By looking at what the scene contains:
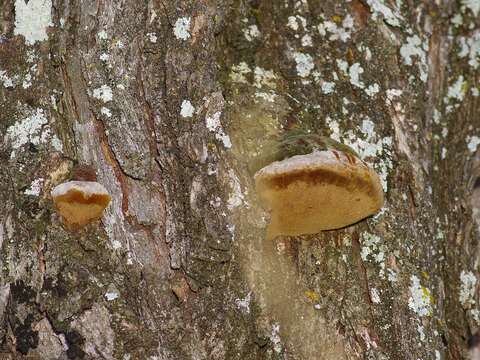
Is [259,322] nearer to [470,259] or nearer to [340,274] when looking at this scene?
[340,274]

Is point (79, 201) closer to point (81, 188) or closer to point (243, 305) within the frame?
point (81, 188)

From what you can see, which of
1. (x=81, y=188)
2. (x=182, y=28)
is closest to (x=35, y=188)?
(x=81, y=188)

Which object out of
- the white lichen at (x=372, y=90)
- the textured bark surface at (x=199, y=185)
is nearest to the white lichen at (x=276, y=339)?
the textured bark surface at (x=199, y=185)

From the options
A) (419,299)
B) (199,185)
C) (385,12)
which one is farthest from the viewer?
(385,12)

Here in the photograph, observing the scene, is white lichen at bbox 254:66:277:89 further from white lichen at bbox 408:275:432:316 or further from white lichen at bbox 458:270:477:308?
white lichen at bbox 458:270:477:308

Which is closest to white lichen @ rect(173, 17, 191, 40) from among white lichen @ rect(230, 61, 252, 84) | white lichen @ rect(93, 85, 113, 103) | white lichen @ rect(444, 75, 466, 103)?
white lichen @ rect(230, 61, 252, 84)

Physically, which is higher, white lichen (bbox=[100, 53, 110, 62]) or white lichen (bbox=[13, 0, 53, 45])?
white lichen (bbox=[13, 0, 53, 45])

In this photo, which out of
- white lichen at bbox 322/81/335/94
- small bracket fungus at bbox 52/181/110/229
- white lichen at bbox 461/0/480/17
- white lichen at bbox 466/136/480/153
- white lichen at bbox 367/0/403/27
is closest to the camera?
small bracket fungus at bbox 52/181/110/229
